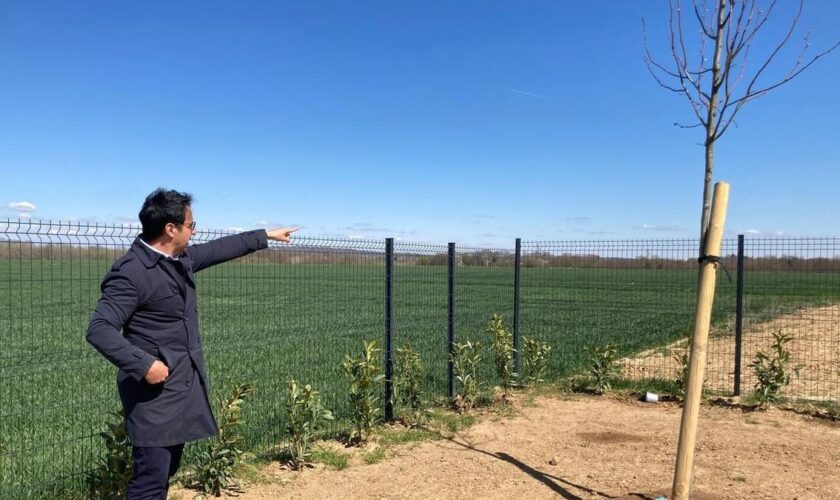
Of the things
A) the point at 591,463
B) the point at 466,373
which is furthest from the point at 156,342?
the point at 466,373

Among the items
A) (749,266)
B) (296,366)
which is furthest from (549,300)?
(296,366)

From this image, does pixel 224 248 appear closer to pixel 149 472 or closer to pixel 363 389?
pixel 149 472

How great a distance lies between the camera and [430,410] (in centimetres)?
676

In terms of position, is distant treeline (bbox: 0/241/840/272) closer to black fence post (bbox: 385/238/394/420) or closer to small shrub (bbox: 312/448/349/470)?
black fence post (bbox: 385/238/394/420)

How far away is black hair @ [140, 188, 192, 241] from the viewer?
118 inches

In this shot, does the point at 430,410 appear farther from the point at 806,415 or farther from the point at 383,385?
Result: the point at 806,415

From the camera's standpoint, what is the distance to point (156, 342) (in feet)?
9.86

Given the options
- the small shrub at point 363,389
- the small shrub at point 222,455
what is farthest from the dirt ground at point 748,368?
the small shrub at point 222,455

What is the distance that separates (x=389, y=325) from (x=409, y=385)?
0.65 meters

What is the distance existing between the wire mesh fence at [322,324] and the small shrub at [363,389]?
40cm

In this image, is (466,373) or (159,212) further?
(466,373)

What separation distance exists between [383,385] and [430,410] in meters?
0.71

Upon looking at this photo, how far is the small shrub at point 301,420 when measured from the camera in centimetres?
503

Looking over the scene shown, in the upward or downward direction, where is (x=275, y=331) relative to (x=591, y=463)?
upward
